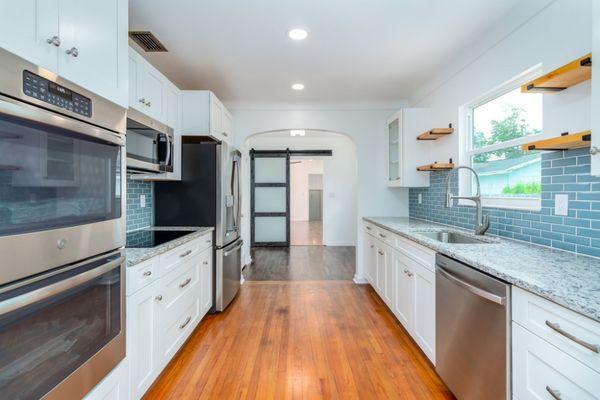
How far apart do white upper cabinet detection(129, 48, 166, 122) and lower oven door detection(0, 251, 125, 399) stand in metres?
1.23

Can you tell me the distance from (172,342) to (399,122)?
3.16 m

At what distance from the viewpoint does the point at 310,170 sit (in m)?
11.2

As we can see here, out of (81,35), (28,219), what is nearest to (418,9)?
(81,35)

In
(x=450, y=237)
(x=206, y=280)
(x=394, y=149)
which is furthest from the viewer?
(x=394, y=149)

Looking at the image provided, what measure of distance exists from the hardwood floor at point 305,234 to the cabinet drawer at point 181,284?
459 cm

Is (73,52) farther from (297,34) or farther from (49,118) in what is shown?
(297,34)

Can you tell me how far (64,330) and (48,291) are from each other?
0.65 ft

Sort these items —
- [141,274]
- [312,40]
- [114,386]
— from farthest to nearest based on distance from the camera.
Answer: [312,40] → [141,274] → [114,386]

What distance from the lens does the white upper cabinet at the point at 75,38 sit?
0.87 metres

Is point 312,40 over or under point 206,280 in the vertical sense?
over

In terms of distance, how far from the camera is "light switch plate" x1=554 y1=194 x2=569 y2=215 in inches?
67.2

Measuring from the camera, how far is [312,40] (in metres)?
2.44

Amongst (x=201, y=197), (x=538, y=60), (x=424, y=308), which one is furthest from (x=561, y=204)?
(x=201, y=197)

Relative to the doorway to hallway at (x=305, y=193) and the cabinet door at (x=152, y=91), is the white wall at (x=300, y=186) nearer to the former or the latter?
the doorway to hallway at (x=305, y=193)
